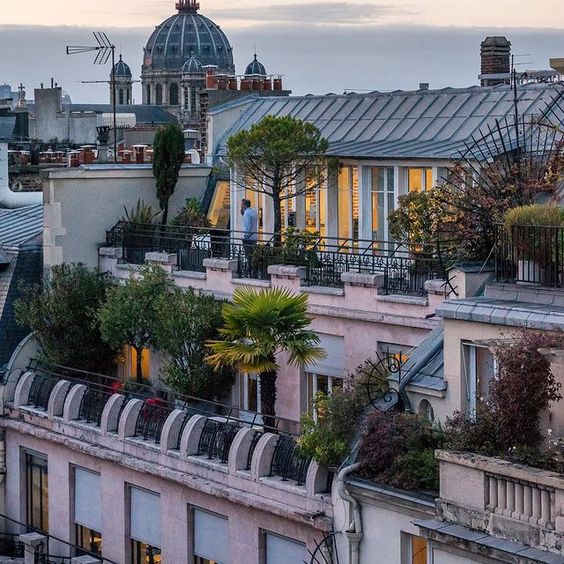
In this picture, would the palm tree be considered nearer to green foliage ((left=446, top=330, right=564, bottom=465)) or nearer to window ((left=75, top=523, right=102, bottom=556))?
window ((left=75, top=523, right=102, bottom=556))

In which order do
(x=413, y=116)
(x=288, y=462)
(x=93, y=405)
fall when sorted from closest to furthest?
(x=288, y=462) < (x=93, y=405) < (x=413, y=116)

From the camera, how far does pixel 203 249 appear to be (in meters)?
38.9

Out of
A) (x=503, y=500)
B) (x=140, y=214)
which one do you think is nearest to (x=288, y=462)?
(x=503, y=500)

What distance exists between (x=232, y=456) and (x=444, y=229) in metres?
5.52

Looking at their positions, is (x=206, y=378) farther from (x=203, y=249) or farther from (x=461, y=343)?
(x=461, y=343)

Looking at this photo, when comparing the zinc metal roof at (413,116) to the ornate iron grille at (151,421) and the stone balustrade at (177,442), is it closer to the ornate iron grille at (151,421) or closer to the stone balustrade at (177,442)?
the ornate iron grille at (151,421)

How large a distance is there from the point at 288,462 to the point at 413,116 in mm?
12662

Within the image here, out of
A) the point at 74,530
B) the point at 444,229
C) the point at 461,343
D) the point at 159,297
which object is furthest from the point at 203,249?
the point at 461,343

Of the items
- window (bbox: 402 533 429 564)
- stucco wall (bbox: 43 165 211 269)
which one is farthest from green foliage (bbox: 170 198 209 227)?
window (bbox: 402 533 429 564)

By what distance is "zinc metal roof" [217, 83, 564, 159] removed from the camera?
38.1 m

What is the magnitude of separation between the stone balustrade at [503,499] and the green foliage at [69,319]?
17.1 metres

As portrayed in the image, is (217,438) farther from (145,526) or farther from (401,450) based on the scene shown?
(401,450)

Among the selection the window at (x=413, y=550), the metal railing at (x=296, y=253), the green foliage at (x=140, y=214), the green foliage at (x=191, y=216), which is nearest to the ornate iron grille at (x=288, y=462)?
the window at (x=413, y=550)

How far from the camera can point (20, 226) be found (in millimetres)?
44688
